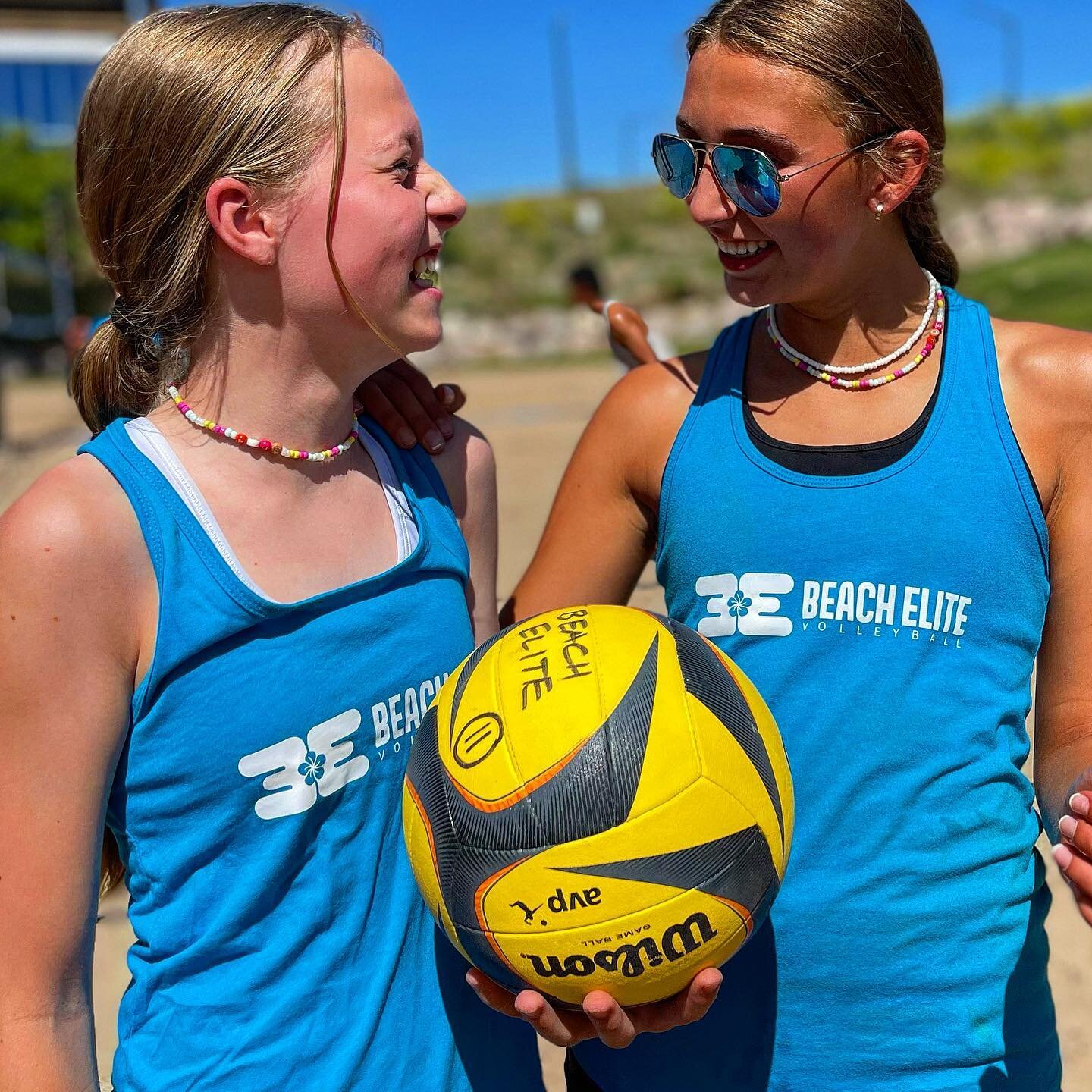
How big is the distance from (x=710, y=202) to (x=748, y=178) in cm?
9

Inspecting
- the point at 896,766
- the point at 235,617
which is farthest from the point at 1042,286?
the point at 235,617

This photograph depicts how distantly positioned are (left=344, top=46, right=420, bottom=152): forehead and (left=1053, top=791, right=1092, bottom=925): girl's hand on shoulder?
1469mm

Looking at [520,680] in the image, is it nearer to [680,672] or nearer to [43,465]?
[680,672]

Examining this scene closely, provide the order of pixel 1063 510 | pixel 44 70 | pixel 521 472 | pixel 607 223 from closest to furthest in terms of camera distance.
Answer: pixel 1063 510 → pixel 521 472 → pixel 44 70 → pixel 607 223

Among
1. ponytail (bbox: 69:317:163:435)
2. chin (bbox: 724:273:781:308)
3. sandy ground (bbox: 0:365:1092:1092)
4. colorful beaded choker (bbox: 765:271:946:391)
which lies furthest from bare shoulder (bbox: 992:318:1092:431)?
→ sandy ground (bbox: 0:365:1092:1092)

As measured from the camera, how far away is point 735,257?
2123mm

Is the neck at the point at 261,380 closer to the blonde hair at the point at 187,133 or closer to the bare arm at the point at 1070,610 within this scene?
the blonde hair at the point at 187,133

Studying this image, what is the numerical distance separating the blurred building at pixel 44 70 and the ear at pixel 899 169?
2904 centimetres

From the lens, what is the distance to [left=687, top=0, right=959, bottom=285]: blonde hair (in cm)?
196

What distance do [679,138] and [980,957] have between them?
1.51 meters

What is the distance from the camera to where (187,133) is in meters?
1.81

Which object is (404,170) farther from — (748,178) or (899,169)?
(899,169)

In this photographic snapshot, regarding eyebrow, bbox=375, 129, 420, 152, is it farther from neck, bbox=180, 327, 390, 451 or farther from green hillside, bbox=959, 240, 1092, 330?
green hillside, bbox=959, 240, 1092, 330

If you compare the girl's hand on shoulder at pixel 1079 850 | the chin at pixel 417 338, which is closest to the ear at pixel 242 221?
the chin at pixel 417 338
